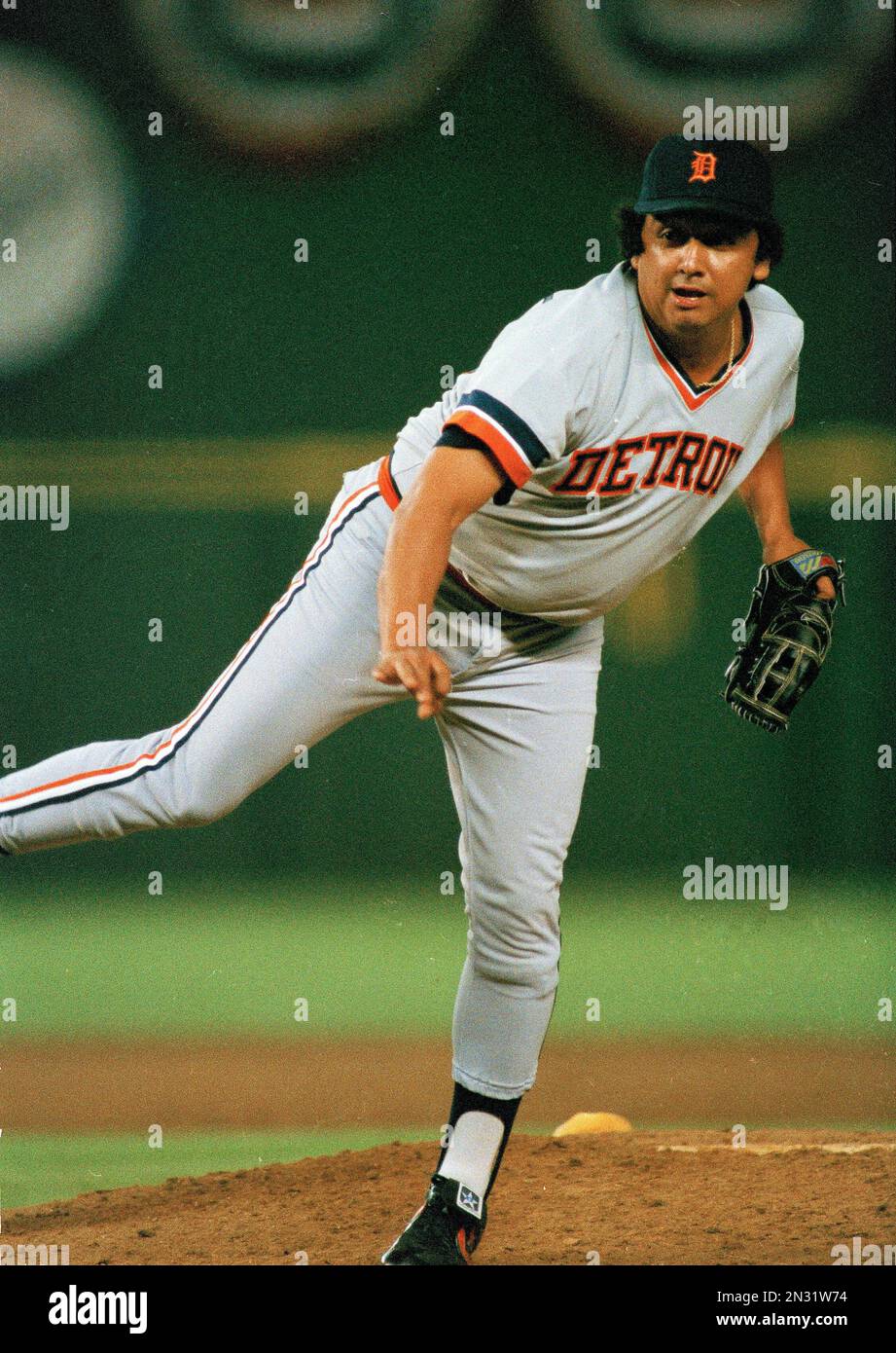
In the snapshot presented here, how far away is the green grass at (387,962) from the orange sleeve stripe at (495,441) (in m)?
1.82

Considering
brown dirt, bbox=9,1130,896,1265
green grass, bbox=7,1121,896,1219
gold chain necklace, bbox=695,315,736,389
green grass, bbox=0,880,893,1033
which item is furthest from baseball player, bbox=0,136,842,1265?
green grass, bbox=0,880,893,1033

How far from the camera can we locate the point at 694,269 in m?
1.67

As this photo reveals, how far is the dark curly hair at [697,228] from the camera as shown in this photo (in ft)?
5.52

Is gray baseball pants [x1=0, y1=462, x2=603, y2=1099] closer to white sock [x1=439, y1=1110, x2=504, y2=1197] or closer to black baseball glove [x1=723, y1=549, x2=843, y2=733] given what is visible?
white sock [x1=439, y1=1110, x2=504, y2=1197]

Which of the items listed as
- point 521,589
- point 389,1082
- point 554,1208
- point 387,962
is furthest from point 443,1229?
point 387,962

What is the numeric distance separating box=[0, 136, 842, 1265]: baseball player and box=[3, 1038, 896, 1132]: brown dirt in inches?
34.7

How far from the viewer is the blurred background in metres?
3.03

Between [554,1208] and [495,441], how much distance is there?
3.93ft

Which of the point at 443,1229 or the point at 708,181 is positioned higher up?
the point at 708,181

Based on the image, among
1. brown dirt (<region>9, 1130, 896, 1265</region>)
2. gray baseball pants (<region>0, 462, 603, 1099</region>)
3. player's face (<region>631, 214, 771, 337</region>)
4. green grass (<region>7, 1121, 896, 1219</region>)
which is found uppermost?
player's face (<region>631, 214, 771, 337</region>)

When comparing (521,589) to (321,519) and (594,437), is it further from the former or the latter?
(321,519)

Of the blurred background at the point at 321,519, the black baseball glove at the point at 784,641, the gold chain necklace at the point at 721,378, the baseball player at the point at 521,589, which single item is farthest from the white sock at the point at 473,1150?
the gold chain necklace at the point at 721,378

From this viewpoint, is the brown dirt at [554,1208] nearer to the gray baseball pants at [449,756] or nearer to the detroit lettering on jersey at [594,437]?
the gray baseball pants at [449,756]

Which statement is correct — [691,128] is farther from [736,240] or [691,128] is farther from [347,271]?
[736,240]
